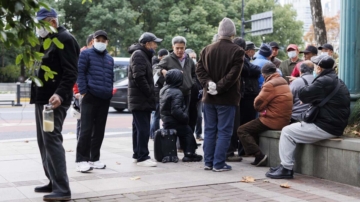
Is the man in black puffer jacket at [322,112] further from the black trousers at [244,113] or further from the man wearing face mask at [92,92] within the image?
the man wearing face mask at [92,92]

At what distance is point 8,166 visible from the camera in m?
7.42

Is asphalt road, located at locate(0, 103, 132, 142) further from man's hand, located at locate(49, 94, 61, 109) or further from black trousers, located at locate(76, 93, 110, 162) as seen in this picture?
man's hand, located at locate(49, 94, 61, 109)

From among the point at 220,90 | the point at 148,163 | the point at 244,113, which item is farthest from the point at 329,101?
the point at 148,163

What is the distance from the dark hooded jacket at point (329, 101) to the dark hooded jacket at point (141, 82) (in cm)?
220

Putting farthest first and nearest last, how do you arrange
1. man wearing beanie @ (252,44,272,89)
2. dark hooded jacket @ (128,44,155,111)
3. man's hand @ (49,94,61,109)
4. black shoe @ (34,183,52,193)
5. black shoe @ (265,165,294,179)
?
1. man wearing beanie @ (252,44,272,89)
2. dark hooded jacket @ (128,44,155,111)
3. black shoe @ (265,165,294,179)
4. black shoe @ (34,183,52,193)
5. man's hand @ (49,94,61,109)

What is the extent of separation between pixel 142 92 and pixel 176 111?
0.67 m

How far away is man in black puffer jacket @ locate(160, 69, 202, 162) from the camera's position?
25.0 feet

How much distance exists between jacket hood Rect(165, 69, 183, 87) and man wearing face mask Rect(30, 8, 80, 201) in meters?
2.45

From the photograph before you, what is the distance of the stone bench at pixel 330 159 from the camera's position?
6117 millimetres

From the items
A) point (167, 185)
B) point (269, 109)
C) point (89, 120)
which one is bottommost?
point (167, 185)

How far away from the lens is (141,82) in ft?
23.4

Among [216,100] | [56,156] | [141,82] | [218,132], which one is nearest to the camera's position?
[56,156]

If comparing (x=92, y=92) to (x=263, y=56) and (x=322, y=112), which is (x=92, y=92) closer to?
(x=322, y=112)

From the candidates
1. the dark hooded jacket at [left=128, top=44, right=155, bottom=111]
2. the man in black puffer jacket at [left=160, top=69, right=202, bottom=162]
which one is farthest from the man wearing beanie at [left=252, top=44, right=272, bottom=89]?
the dark hooded jacket at [left=128, top=44, right=155, bottom=111]
